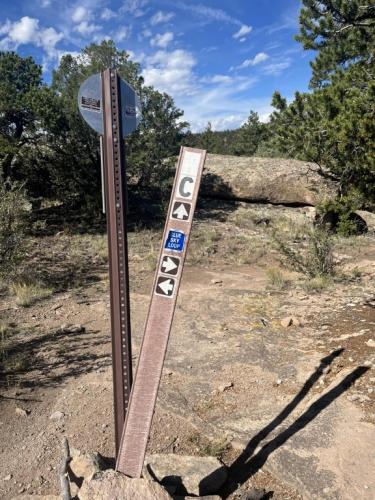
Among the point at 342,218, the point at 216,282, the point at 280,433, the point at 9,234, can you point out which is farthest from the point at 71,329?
the point at 342,218

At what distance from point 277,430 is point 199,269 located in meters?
6.08

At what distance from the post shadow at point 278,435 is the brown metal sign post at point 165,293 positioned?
1.04m

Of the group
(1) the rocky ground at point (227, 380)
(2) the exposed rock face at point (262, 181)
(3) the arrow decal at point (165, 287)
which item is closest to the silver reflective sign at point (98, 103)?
(3) the arrow decal at point (165, 287)

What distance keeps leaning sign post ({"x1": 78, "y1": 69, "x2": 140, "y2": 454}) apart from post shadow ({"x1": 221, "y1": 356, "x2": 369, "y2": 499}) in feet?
3.65

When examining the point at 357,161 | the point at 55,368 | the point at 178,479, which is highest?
the point at 357,161

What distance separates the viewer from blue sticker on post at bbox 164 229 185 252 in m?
2.48

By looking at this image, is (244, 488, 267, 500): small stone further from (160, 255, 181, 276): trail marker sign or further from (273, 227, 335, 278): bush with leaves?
(273, 227, 335, 278): bush with leaves

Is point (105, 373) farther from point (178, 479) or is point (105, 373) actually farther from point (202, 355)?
point (178, 479)

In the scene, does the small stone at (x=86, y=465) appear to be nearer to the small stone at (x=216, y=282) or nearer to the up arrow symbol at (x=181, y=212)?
the up arrow symbol at (x=181, y=212)

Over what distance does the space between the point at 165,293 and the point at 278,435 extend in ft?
6.02

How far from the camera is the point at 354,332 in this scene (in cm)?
557

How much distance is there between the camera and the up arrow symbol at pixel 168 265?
8.16 ft

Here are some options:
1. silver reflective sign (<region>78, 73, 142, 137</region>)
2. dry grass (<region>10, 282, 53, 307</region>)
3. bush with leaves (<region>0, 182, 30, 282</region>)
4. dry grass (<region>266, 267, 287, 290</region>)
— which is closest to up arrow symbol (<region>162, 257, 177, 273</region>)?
silver reflective sign (<region>78, 73, 142, 137</region>)

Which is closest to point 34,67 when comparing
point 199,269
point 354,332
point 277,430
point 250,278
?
point 199,269
